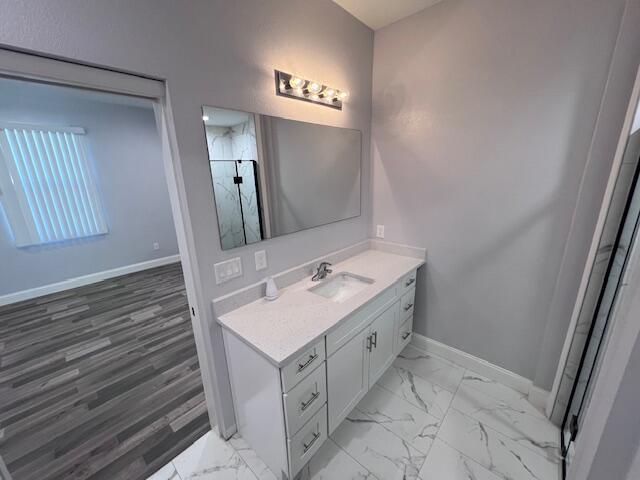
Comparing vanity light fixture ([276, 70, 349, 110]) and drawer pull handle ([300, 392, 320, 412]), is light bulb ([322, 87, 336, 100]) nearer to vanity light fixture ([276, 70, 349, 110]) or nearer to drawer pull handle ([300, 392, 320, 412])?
vanity light fixture ([276, 70, 349, 110])

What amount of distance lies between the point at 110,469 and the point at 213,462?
0.58 meters

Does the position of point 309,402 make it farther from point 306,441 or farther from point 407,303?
point 407,303

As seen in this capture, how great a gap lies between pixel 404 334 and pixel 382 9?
7.87ft

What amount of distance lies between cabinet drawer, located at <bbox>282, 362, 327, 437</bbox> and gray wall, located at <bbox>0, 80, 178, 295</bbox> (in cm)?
433

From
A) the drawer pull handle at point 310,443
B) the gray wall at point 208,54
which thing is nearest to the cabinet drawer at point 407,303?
the gray wall at point 208,54

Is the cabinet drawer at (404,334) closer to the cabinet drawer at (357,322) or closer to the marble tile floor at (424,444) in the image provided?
the marble tile floor at (424,444)

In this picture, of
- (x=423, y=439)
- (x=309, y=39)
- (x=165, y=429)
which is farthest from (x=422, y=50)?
(x=165, y=429)

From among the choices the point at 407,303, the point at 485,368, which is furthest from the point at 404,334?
the point at 485,368

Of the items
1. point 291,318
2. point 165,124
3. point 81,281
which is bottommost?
point 81,281

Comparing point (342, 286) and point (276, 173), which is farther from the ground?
point (276, 173)

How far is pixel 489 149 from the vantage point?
1.67 m

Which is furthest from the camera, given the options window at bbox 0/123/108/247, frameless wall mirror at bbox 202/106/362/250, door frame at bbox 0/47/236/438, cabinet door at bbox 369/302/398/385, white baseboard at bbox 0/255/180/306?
white baseboard at bbox 0/255/180/306

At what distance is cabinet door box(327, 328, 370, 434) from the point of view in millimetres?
1360

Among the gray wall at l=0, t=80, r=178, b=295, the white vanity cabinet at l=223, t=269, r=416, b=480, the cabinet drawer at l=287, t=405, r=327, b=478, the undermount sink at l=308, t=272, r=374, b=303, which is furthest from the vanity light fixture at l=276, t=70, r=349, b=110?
the gray wall at l=0, t=80, r=178, b=295
